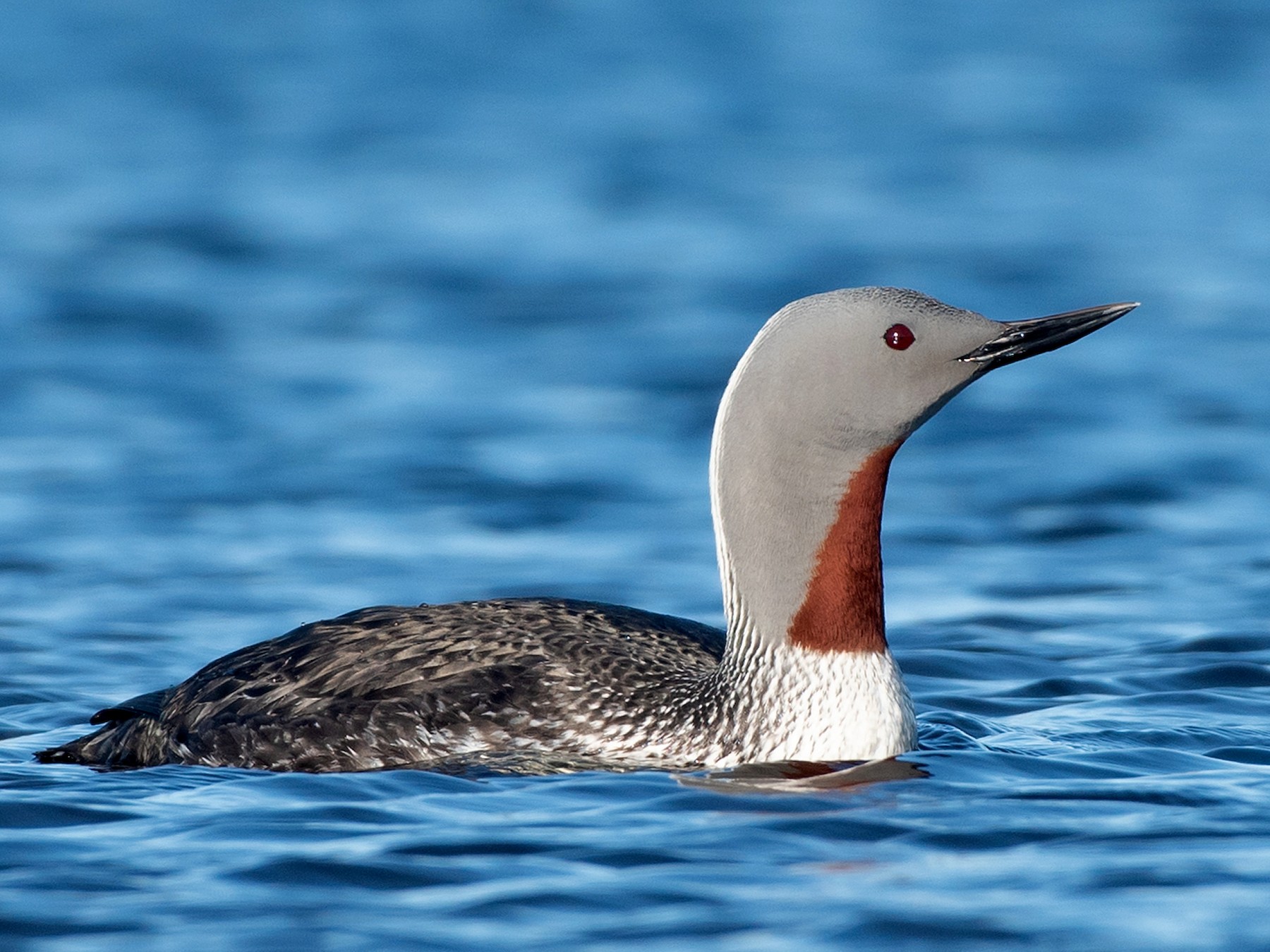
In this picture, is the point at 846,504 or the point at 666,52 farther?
the point at 666,52

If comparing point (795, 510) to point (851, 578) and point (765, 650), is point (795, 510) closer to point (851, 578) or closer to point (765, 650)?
point (851, 578)

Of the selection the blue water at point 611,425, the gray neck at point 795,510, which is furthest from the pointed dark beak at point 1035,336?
the blue water at point 611,425

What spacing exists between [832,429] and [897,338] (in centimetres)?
30

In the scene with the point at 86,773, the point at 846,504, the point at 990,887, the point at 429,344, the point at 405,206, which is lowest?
the point at 990,887

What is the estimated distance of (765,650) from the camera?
6.43 metres

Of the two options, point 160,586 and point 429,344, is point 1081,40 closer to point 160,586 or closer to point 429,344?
point 429,344

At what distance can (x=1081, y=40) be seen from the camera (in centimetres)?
2359

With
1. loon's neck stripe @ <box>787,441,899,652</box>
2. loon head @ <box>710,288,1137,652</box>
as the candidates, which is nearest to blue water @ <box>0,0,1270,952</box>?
loon's neck stripe @ <box>787,441,899,652</box>

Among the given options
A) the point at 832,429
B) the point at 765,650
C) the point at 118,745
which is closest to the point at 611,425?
the point at 118,745

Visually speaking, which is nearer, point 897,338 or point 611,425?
point 897,338

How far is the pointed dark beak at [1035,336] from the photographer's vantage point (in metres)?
6.31

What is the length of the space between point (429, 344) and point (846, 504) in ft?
24.8

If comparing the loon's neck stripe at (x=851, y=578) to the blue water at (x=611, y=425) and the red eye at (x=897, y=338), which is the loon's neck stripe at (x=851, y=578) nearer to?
the red eye at (x=897, y=338)

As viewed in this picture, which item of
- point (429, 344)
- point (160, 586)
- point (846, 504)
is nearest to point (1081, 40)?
point (429, 344)
